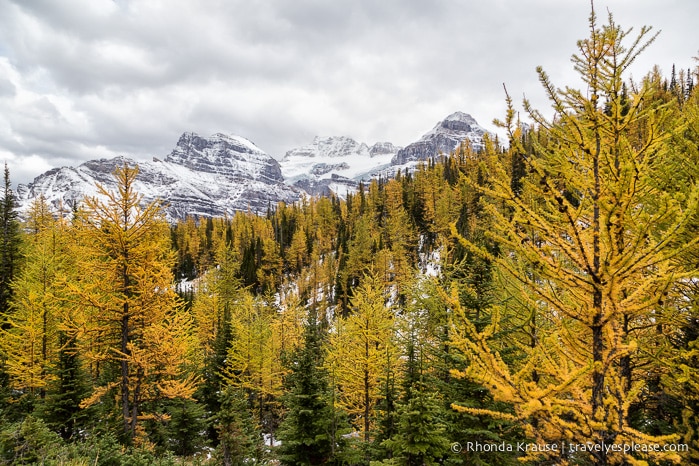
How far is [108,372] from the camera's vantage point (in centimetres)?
1727

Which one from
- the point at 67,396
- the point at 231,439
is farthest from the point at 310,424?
the point at 67,396

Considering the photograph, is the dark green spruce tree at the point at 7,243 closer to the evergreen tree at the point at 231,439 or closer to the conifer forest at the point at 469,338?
the conifer forest at the point at 469,338

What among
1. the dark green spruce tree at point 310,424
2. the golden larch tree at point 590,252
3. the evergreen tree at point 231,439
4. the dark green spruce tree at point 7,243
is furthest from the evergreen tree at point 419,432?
the dark green spruce tree at point 7,243

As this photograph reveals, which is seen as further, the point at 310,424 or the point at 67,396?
the point at 67,396

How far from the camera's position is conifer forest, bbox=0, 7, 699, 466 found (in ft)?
11.3

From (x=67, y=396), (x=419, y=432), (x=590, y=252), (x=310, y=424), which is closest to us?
(x=590, y=252)

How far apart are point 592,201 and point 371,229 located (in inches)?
2321

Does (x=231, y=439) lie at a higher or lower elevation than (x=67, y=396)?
lower

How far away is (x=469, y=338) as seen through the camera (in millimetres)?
9375

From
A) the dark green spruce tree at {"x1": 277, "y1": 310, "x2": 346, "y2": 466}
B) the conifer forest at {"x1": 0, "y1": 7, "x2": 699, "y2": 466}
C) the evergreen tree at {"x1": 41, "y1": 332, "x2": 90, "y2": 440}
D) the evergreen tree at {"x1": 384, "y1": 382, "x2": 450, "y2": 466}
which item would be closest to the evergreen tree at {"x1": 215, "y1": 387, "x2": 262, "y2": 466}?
the conifer forest at {"x1": 0, "y1": 7, "x2": 699, "y2": 466}

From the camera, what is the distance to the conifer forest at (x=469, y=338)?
11.3 ft

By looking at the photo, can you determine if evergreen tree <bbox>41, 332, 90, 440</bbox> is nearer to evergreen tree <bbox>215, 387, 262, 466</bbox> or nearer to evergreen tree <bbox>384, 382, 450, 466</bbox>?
evergreen tree <bbox>215, 387, 262, 466</bbox>

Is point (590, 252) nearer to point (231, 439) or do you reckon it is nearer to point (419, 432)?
point (419, 432)

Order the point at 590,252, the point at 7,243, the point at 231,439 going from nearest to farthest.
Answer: the point at 590,252, the point at 231,439, the point at 7,243
